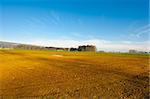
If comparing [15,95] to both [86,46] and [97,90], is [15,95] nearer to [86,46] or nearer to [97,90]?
[97,90]

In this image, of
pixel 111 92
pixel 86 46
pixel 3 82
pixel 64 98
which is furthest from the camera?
pixel 86 46

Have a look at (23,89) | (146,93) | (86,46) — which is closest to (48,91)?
(23,89)

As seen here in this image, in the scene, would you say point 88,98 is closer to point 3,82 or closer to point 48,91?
point 48,91

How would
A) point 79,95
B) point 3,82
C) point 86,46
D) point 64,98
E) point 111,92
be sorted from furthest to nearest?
point 86,46
point 3,82
point 111,92
point 79,95
point 64,98

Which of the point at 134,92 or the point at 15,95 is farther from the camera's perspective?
the point at 134,92

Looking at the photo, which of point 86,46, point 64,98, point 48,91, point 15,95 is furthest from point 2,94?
point 86,46

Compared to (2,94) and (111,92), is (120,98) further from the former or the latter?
(2,94)

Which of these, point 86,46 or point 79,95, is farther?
point 86,46

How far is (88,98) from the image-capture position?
632 cm

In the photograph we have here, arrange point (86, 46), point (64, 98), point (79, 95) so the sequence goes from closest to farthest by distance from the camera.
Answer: point (64, 98), point (79, 95), point (86, 46)

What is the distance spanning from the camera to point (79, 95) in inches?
261

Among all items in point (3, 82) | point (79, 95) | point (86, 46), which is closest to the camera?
point (79, 95)

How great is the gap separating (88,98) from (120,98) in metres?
1.21

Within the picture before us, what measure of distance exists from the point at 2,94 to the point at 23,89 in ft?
2.98
